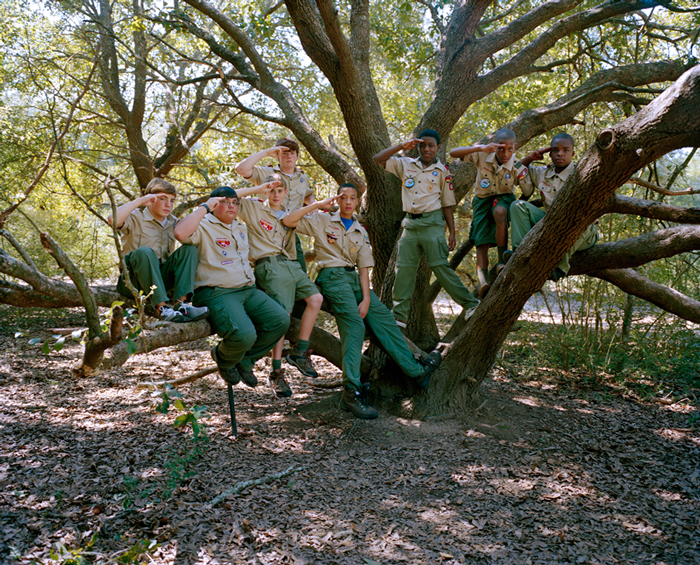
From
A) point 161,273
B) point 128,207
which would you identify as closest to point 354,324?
point 161,273

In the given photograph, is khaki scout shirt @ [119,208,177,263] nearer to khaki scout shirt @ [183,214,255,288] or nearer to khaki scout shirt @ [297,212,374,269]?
khaki scout shirt @ [183,214,255,288]

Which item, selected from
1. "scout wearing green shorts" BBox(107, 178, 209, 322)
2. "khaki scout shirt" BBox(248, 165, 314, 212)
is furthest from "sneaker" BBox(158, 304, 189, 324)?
"khaki scout shirt" BBox(248, 165, 314, 212)

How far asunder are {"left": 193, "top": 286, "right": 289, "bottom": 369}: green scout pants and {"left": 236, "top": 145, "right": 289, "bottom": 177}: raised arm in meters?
1.08

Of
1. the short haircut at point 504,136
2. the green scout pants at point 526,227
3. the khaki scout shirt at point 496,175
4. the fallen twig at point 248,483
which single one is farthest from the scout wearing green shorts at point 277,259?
the short haircut at point 504,136

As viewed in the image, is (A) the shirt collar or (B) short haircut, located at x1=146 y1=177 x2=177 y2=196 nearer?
(B) short haircut, located at x1=146 y1=177 x2=177 y2=196

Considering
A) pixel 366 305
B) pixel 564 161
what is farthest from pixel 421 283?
pixel 564 161

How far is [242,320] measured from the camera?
3.37 metres

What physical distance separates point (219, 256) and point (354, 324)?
119 centimetres

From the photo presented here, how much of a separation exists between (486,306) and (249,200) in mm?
2102

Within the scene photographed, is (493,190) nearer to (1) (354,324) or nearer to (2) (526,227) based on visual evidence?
(2) (526,227)

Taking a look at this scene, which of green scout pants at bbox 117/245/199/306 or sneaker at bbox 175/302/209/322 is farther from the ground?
green scout pants at bbox 117/245/199/306

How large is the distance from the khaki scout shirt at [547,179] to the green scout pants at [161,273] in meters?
2.82

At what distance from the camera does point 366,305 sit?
411cm

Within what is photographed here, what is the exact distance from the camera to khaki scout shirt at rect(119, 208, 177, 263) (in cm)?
356
